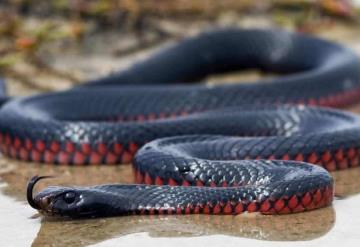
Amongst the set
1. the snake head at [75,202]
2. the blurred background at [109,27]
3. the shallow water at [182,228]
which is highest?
the blurred background at [109,27]

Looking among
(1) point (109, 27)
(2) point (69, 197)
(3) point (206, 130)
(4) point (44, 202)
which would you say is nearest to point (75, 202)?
(2) point (69, 197)

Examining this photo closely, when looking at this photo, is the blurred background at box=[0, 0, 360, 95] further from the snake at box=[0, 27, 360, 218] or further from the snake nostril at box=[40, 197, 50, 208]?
the snake nostril at box=[40, 197, 50, 208]

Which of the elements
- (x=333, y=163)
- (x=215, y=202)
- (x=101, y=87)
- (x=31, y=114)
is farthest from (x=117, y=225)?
(x=101, y=87)

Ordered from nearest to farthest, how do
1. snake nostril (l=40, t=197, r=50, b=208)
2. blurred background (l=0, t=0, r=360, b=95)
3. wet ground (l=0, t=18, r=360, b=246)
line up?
wet ground (l=0, t=18, r=360, b=246) → snake nostril (l=40, t=197, r=50, b=208) → blurred background (l=0, t=0, r=360, b=95)

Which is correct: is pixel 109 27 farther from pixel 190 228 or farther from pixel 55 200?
pixel 190 228

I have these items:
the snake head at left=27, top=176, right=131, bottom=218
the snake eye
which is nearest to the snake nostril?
the snake head at left=27, top=176, right=131, bottom=218

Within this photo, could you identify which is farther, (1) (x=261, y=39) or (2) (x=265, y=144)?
(1) (x=261, y=39)

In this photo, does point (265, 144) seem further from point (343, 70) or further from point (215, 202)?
point (343, 70)

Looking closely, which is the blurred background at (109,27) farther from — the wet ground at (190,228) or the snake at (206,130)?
the wet ground at (190,228)

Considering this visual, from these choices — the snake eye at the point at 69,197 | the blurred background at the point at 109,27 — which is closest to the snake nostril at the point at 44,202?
the snake eye at the point at 69,197
